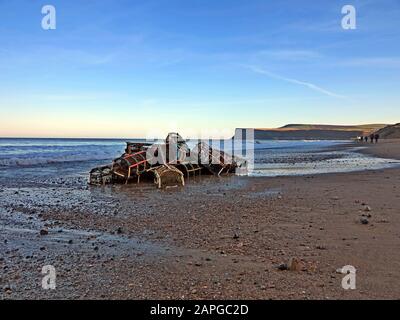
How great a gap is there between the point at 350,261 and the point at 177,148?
39.0 ft

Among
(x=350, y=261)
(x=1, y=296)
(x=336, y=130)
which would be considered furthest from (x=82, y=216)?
(x=336, y=130)

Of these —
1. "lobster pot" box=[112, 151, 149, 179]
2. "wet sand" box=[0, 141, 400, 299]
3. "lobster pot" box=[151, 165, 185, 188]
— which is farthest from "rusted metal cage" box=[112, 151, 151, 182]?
"wet sand" box=[0, 141, 400, 299]

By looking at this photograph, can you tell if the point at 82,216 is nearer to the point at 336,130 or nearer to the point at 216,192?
the point at 216,192

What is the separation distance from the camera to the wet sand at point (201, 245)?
165 inches

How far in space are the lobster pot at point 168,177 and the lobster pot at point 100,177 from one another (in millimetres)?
1930

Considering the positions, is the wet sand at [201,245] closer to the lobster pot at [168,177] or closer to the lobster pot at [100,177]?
the lobster pot at [168,177]

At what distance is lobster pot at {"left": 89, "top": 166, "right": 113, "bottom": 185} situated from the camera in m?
14.5

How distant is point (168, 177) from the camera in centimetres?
1453

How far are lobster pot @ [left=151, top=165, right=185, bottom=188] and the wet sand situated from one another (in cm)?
317

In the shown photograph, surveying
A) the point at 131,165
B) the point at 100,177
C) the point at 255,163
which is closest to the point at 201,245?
the point at 100,177

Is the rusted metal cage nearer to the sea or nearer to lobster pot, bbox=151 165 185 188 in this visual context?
lobster pot, bbox=151 165 185 188

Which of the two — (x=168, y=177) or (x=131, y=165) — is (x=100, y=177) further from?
(x=168, y=177)

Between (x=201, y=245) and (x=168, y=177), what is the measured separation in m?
8.72

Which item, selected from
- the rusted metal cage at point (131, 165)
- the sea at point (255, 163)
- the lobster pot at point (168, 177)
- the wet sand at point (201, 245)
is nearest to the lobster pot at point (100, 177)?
the rusted metal cage at point (131, 165)
